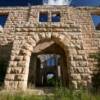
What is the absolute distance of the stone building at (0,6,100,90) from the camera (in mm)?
8500

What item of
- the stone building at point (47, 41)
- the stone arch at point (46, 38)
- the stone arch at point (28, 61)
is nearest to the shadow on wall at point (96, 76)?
the stone building at point (47, 41)

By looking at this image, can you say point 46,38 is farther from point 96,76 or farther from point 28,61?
point 96,76

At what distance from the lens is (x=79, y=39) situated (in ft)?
30.9

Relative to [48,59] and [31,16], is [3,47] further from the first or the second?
[48,59]

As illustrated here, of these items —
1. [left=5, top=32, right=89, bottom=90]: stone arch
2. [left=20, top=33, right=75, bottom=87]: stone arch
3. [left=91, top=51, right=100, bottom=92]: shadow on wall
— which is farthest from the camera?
[left=20, top=33, right=75, bottom=87]: stone arch

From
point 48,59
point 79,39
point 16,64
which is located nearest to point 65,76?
point 79,39

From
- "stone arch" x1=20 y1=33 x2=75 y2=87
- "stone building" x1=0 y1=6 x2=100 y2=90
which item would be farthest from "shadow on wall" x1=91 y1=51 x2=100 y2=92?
"stone arch" x1=20 y1=33 x2=75 y2=87

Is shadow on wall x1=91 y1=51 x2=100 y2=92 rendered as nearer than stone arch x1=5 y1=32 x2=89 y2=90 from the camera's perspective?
No

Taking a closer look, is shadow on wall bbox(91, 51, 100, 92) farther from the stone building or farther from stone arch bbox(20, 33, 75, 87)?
stone arch bbox(20, 33, 75, 87)

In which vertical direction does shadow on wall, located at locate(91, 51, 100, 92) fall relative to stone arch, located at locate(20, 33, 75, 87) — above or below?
below

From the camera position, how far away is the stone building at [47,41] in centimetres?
850

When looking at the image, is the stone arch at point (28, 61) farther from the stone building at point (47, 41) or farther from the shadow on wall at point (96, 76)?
the shadow on wall at point (96, 76)

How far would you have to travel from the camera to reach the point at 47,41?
1073 cm

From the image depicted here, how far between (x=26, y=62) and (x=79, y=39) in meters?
2.80
